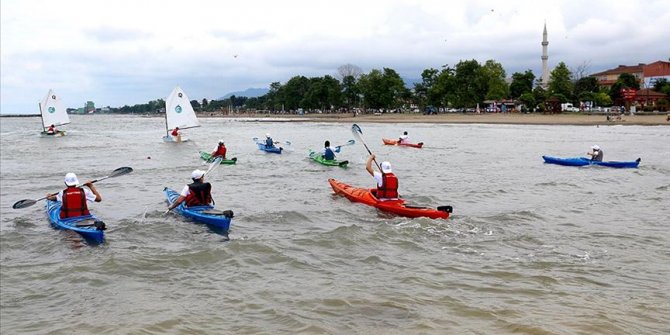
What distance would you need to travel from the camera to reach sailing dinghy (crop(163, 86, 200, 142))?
4053cm

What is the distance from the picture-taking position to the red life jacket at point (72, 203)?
40.6 ft

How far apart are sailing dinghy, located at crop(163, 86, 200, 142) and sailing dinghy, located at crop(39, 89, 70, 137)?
Answer: 713 inches

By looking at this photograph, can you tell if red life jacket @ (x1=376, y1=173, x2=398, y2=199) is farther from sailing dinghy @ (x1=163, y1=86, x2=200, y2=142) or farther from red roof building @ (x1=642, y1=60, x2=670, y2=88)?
red roof building @ (x1=642, y1=60, x2=670, y2=88)

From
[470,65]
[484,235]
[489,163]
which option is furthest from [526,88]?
[484,235]

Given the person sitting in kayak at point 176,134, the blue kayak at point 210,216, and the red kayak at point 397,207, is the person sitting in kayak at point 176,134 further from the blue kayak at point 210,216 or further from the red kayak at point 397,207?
the blue kayak at point 210,216

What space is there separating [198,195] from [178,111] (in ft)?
97.7

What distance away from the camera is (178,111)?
135ft

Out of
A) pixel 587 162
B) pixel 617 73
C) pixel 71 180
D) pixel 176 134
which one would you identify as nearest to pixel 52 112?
pixel 176 134

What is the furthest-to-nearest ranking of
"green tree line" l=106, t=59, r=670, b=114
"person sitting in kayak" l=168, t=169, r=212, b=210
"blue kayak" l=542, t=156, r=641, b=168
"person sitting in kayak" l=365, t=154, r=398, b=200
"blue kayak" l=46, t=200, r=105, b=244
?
"green tree line" l=106, t=59, r=670, b=114 < "blue kayak" l=542, t=156, r=641, b=168 < "person sitting in kayak" l=365, t=154, r=398, b=200 < "person sitting in kayak" l=168, t=169, r=212, b=210 < "blue kayak" l=46, t=200, r=105, b=244

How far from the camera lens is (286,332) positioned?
717 cm

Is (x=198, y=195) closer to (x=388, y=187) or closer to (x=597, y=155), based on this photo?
(x=388, y=187)

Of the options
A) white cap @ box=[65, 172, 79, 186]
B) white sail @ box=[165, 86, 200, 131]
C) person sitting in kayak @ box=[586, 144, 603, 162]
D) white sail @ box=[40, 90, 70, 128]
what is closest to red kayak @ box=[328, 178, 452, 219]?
white cap @ box=[65, 172, 79, 186]

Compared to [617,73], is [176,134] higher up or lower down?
lower down

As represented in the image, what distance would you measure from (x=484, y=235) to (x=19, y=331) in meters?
9.22
